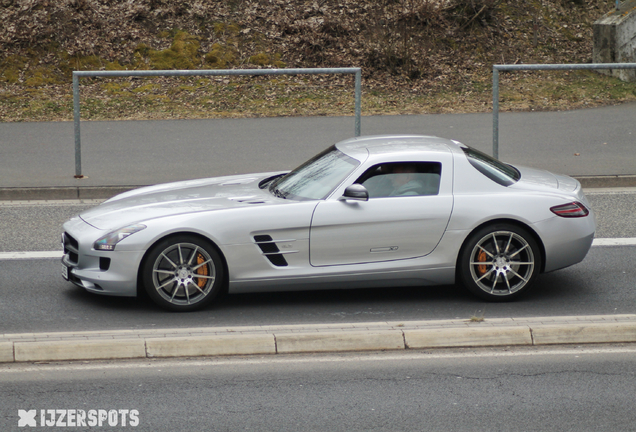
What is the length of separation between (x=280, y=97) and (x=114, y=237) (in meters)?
9.89

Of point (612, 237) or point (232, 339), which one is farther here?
point (612, 237)

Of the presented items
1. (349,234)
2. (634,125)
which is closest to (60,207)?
(349,234)

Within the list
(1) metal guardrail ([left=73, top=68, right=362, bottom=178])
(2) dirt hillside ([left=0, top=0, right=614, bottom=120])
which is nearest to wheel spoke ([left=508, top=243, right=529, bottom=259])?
(1) metal guardrail ([left=73, top=68, right=362, bottom=178])

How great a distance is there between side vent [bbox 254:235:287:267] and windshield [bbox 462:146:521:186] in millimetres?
1817

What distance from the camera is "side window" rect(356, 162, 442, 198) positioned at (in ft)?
22.1

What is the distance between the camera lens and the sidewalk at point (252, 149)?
12.5 meters

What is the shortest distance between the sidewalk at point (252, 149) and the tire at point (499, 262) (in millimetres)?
5762

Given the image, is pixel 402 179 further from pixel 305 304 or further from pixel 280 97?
pixel 280 97

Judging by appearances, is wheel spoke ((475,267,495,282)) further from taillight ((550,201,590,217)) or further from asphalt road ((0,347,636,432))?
asphalt road ((0,347,636,432))

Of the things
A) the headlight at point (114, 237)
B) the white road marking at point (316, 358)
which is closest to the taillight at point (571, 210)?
the white road marking at point (316, 358)

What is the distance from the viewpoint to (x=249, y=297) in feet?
22.9

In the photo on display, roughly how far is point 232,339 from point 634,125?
30.3 feet

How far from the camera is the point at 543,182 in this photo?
716 cm

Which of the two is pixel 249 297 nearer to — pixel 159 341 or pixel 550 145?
pixel 159 341
